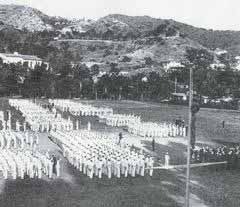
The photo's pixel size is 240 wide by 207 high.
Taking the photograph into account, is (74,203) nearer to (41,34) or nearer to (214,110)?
(214,110)

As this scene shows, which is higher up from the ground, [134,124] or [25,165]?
[134,124]

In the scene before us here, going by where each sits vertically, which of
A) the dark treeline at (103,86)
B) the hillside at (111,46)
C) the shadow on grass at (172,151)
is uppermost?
the hillside at (111,46)

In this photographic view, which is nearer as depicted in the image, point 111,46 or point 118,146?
point 118,146

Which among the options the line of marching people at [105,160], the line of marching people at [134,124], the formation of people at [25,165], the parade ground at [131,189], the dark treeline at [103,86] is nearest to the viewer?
the parade ground at [131,189]

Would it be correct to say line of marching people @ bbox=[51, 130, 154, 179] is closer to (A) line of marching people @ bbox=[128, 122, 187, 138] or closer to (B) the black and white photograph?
(B) the black and white photograph

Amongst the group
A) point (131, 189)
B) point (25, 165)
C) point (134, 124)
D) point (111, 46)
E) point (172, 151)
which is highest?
point (111, 46)

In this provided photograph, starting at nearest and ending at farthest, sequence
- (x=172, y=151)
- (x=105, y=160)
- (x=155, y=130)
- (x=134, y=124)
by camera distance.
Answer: (x=105, y=160)
(x=172, y=151)
(x=155, y=130)
(x=134, y=124)

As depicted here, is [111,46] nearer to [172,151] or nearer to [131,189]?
[172,151]

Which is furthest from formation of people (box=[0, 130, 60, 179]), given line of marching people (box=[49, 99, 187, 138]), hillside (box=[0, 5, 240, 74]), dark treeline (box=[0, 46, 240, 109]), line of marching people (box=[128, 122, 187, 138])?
hillside (box=[0, 5, 240, 74])

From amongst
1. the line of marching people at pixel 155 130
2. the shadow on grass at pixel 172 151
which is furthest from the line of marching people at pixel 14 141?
the line of marching people at pixel 155 130

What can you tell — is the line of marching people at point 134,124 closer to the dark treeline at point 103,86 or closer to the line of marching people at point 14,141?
the line of marching people at point 14,141

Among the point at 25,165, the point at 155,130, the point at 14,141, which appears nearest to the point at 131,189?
the point at 25,165

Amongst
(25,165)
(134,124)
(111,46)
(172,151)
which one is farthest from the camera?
(111,46)
